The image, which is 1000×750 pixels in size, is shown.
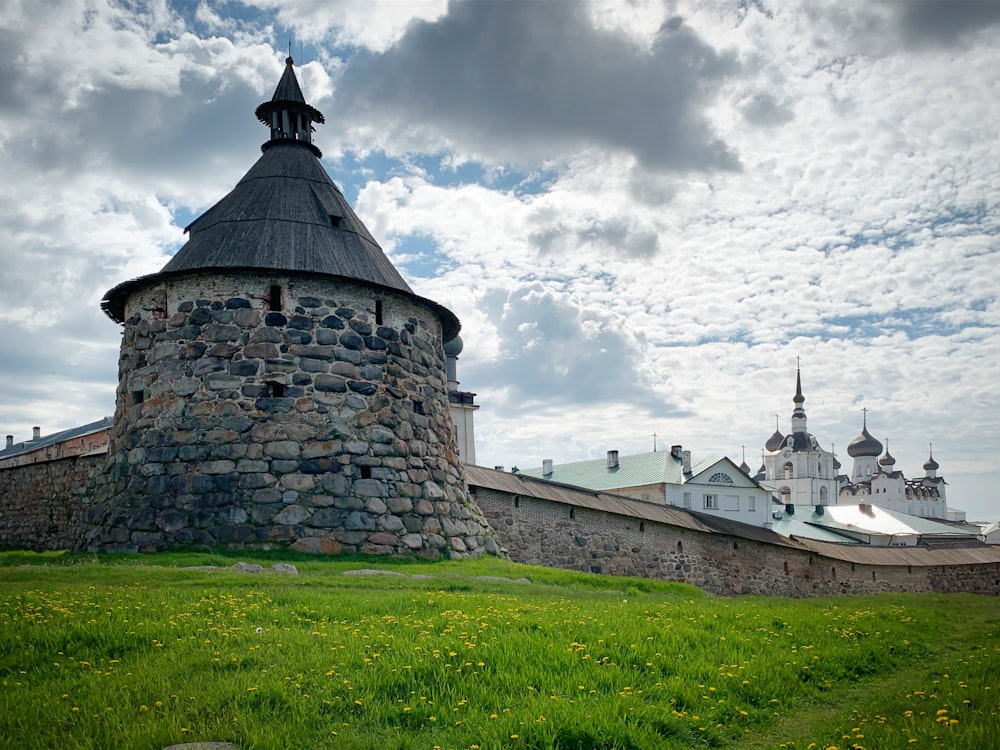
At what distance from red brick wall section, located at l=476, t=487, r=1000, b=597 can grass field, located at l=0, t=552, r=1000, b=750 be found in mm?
11473

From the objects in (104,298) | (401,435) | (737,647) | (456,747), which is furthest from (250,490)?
(456,747)

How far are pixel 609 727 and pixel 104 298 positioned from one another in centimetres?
1544

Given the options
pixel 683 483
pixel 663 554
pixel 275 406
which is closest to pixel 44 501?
pixel 275 406

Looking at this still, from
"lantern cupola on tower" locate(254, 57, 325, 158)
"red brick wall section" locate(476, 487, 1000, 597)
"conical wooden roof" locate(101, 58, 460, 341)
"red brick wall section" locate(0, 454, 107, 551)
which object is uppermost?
"lantern cupola on tower" locate(254, 57, 325, 158)

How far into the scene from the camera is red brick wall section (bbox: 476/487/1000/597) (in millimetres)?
21656

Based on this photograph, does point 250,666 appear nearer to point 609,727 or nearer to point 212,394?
point 609,727

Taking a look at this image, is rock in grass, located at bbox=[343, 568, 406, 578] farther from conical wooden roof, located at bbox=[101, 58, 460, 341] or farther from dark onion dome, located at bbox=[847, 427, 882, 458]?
dark onion dome, located at bbox=[847, 427, 882, 458]

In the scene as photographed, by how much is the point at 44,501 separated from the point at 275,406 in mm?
8052

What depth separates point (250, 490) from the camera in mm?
15328

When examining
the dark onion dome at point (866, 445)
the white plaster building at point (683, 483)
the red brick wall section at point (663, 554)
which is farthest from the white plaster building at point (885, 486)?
the red brick wall section at point (663, 554)

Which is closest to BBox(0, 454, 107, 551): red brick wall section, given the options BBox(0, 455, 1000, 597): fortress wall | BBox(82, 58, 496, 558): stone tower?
BBox(0, 455, 1000, 597): fortress wall

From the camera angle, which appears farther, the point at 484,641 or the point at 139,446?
the point at 139,446

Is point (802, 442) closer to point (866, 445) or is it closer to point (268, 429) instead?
point (866, 445)

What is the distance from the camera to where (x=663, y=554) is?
24406 mm
